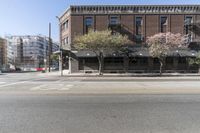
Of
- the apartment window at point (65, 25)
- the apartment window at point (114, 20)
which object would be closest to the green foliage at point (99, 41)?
the apartment window at point (114, 20)

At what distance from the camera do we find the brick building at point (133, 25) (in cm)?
4978

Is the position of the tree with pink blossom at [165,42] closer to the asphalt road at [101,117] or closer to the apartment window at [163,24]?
the apartment window at [163,24]

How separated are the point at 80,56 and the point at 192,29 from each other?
19089mm

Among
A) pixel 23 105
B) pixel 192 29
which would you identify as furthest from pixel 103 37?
pixel 23 105

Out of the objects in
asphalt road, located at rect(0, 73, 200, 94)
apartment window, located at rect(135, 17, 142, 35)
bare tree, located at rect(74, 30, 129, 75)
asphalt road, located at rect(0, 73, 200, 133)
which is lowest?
asphalt road, located at rect(0, 73, 200, 133)

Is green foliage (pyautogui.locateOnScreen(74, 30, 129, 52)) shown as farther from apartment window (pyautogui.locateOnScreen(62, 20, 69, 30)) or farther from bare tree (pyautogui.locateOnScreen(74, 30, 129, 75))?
apartment window (pyautogui.locateOnScreen(62, 20, 69, 30))

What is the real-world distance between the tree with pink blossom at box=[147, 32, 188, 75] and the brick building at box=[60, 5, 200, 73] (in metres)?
2.19

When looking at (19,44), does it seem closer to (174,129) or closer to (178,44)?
(178,44)

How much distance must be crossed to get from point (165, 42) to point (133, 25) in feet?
21.3

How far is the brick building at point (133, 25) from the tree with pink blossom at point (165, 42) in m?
2.19

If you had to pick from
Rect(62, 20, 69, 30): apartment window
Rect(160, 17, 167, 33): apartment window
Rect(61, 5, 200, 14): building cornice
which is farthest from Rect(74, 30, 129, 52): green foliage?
Rect(62, 20, 69, 30): apartment window

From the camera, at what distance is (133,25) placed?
50.2 meters

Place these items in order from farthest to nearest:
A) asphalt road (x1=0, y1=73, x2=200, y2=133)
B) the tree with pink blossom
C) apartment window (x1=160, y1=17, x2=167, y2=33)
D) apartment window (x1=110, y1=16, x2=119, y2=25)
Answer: apartment window (x1=160, y1=17, x2=167, y2=33) < apartment window (x1=110, y1=16, x2=119, y2=25) < the tree with pink blossom < asphalt road (x1=0, y1=73, x2=200, y2=133)

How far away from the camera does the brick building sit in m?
49.8
